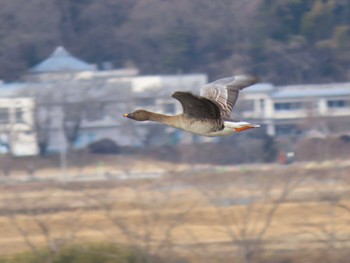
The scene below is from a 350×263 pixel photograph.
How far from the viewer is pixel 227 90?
→ 9688 millimetres

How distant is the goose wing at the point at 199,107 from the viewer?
8.33m

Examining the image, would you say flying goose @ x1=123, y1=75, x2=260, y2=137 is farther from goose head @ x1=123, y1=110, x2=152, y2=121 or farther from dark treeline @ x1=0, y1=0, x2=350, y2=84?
dark treeline @ x1=0, y1=0, x2=350, y2=84

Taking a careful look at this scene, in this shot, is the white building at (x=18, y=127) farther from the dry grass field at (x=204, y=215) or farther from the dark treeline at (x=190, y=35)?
the dry grass field at (x=204, y=215)

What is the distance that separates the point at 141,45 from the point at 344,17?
1074 centimetres

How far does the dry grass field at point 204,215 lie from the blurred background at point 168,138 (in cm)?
5

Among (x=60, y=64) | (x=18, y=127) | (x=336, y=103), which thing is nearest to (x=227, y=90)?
A: (x=18, y=127)

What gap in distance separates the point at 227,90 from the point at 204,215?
12107 mm

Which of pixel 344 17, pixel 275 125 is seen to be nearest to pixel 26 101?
pixel 275 125

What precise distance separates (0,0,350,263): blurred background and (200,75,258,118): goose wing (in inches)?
301

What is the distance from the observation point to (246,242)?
57.7 feet

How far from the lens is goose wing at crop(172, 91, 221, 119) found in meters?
8.33

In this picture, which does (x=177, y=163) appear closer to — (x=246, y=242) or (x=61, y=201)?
(x=61, y=201)

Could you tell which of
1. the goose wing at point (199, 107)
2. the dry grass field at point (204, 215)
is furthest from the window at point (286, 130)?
the goose wing at point (199, 107)

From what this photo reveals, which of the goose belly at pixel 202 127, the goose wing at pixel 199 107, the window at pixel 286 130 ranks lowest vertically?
the window at pixel 286 130
